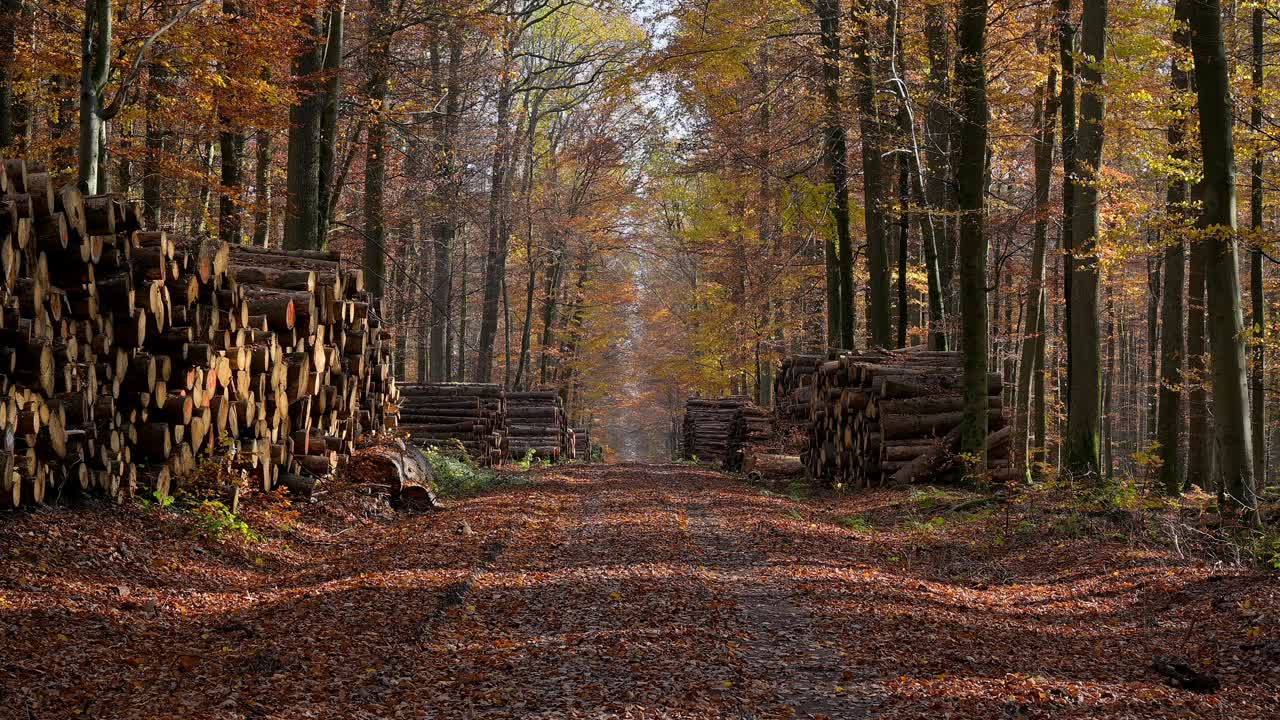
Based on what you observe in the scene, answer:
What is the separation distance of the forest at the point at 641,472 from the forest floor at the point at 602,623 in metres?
0.04

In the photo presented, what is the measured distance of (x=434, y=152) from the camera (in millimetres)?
21734

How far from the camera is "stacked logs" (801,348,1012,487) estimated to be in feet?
47.6

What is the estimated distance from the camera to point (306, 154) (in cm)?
1489

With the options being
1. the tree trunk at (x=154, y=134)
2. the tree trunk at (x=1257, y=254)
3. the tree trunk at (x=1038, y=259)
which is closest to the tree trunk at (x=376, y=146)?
the tree trunk at (x=154, y=134)

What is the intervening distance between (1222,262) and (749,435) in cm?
1388

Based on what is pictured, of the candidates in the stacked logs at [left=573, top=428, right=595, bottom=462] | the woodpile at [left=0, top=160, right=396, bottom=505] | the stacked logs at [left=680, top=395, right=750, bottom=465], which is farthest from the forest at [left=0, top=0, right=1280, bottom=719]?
the stacked logs at [left=573, top=428, right=595, bottom=462]

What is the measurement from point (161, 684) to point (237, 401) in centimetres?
497

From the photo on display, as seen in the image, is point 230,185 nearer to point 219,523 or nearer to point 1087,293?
point 219,523

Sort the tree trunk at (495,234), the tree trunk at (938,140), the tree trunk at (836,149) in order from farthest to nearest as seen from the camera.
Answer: the tree trunk at (495,234) → the tree trunk at (836,149) → the tree trunk at (938,140)

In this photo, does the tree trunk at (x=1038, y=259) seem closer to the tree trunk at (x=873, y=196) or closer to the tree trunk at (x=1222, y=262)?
the tree trunk at (x=873, y=196)

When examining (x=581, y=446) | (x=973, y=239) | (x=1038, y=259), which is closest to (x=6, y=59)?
(x=973, y=239)

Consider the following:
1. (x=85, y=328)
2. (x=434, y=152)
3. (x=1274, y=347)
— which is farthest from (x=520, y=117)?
(x=85, y=328)

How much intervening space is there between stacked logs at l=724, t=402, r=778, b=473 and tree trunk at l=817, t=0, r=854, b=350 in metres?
3.09

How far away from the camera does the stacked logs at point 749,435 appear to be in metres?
21.4
